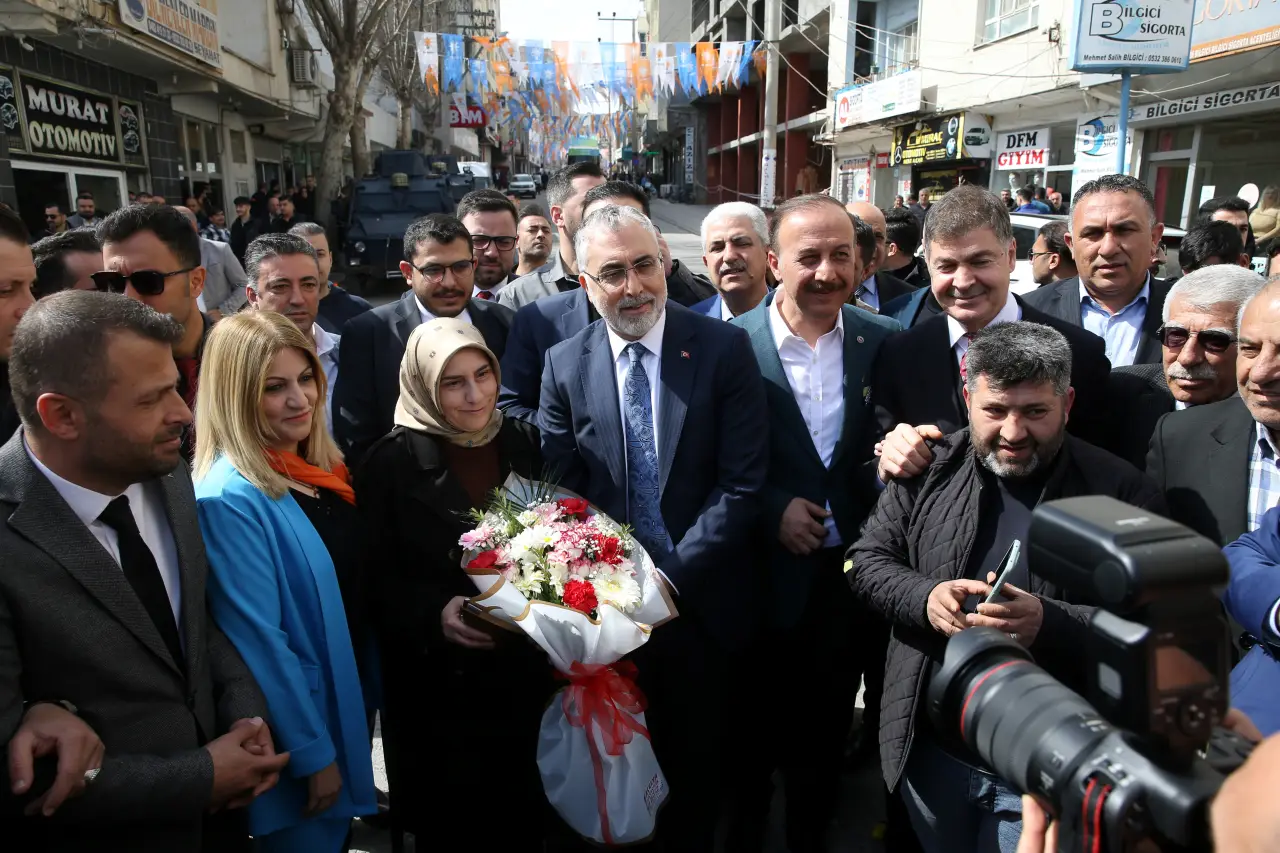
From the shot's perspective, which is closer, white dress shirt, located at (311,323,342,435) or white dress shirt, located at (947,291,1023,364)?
white dress shirt, located at (947,291,1023,364)

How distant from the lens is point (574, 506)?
7.97 feet

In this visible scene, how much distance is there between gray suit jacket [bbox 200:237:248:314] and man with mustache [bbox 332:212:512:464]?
272 centimetres

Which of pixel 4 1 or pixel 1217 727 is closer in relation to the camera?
pixel 1217 727

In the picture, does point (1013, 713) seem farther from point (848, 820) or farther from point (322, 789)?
point (848, 820)

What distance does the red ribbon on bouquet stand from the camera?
2.33 meters

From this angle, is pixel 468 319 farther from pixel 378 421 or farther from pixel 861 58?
pixel 861 58

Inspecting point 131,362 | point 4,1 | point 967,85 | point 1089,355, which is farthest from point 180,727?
point 967,85

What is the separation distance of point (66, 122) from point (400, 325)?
1150 cm

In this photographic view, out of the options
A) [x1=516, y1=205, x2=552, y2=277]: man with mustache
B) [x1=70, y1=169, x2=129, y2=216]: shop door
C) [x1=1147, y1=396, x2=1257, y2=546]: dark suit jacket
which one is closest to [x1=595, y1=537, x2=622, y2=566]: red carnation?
[x1=1147, y1=396, x2=1257, y2=546]: dark suit jacket

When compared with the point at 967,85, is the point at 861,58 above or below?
above

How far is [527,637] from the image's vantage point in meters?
2.38

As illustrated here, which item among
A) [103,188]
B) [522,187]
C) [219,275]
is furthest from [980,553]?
[522,187]

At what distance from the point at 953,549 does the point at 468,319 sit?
97.4 inches

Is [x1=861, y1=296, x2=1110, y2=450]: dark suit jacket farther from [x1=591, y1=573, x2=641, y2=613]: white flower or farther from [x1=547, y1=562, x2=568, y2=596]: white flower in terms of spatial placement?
[x1=547, y1=562, x2=568, y2=596]: white flower
